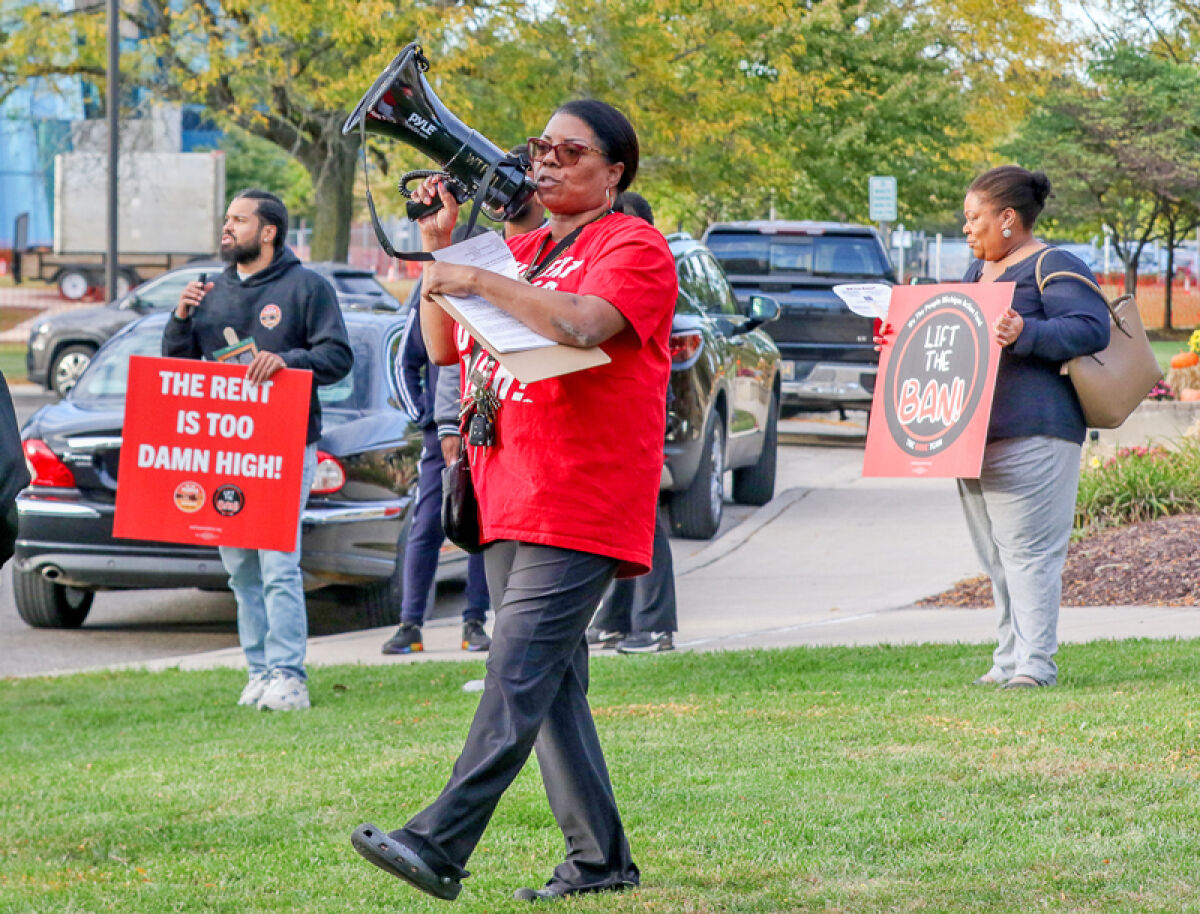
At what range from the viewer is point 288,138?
80.0 ft

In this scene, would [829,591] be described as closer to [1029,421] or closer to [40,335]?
[1029,421]

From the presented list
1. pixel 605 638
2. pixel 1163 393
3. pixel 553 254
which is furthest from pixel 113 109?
pixel 553 254

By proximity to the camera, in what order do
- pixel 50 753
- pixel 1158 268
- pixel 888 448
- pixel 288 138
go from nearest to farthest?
pixel 50 753, pixel 888 448, pixel 288 138, pixel 1158 268

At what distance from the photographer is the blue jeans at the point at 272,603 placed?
673 centimetres

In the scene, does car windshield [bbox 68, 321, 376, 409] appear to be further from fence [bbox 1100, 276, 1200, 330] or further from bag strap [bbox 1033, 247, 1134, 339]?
fence [bbox 1100, 276, 1200, 330]

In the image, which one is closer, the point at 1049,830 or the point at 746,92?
the point at 1049,830

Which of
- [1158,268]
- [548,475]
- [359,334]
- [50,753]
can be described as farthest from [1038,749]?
[1158,268]

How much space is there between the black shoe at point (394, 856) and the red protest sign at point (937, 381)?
317cm

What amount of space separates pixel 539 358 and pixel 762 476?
33.7 ft

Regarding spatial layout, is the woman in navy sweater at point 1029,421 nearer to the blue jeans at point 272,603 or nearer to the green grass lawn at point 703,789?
the green grass lawn at point 703,789

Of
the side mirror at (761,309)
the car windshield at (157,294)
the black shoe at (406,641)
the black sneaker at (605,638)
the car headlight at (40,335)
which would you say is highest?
the side mirror at (761,309)

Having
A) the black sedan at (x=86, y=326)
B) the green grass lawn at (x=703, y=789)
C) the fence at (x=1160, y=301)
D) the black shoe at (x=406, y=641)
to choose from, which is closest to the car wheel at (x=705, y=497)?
the black shoe at (x=406, y=641)

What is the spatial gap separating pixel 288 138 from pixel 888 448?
19094mm

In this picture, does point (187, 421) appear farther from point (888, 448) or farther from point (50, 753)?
point (888, 448)
